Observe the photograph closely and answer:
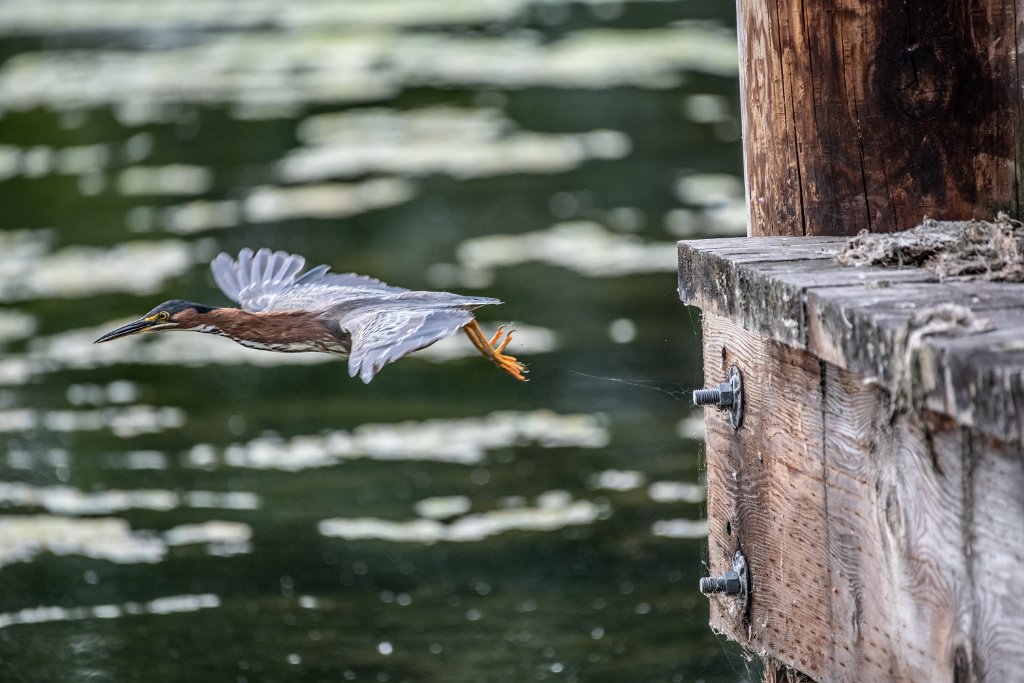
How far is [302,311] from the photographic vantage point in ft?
15.1

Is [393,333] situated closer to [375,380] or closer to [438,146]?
[375,380]

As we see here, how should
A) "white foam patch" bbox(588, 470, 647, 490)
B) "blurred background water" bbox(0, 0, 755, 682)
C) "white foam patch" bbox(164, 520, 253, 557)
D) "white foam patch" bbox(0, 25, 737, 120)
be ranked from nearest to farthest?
"blurred background water" bbox(0, 0, 755, 682), "white foam patch" bbox(164, 520, 253, 557), "white foam patch" bbox(588, 470, 647, 490), "white foam patch" bbox(0, 25, 737, 120)

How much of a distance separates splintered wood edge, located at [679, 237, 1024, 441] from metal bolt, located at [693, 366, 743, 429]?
0.59 ft

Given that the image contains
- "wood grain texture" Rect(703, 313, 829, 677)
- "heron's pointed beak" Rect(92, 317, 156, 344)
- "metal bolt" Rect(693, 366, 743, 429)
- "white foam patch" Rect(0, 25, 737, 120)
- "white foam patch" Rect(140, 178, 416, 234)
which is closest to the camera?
"wood grain texture" Rect(703, 313, 829, 677)

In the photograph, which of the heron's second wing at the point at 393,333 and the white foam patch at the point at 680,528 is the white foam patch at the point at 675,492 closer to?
the white foam patch at the point at 680,528

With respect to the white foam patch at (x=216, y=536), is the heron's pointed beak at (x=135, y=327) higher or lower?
higher

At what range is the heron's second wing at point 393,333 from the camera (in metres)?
3.34

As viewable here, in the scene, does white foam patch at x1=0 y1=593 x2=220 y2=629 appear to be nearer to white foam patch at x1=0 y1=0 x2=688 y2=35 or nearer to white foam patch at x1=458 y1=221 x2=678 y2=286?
white foam patch at x1=458 y1=221 x2=678 y2=286

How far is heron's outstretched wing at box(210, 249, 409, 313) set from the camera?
15.3ft

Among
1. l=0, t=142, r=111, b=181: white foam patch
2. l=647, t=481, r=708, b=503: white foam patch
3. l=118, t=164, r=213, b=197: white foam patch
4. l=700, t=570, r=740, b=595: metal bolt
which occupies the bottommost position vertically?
l=647, t=481, r=708, b=503: white foam patch

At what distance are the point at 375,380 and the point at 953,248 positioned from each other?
6.01 metres

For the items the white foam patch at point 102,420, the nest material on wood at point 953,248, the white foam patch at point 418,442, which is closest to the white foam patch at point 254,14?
the white foam patch at point 102,420

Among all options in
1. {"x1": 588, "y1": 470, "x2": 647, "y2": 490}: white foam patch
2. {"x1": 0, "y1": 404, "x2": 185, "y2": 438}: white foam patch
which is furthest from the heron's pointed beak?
{"x1": 0, "y1": 404, "x2": 185, "y2": 438}: white foam patch

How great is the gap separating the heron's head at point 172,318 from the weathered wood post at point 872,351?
190 cm
